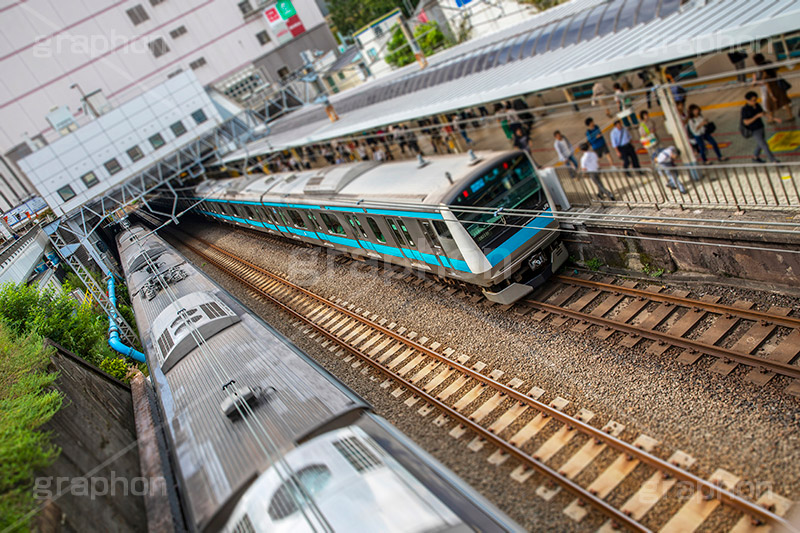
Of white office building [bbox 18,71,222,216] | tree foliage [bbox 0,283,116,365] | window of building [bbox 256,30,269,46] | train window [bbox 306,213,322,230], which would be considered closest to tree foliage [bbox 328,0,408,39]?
window of building [bbox 256,30,269,46]

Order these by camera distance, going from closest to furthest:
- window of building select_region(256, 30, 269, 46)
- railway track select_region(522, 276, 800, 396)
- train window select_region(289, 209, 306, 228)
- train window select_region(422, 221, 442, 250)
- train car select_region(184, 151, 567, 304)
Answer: railway track select_region(522, 276, 800, 396) → train car select_region(184, 151, 567, 304) → train window select_region(422, 221, 442, 250) → train window select_region(289, 209, 306, 228) → window of building select_region(256, 30, 269, 46)

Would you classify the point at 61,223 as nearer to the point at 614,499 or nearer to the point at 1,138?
the point at 1,138

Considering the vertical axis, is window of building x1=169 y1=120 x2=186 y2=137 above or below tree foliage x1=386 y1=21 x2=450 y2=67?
above

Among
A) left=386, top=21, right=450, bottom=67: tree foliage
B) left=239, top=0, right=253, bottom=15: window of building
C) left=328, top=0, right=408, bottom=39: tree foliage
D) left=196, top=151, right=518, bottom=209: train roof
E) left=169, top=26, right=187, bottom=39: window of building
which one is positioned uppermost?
left=169, top=26, right=187, bottom=39: window of building

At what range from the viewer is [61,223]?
24125 millimetres

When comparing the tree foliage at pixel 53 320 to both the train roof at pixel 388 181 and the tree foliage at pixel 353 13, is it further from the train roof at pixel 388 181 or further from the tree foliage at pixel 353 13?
the tree foliage at pixel 353 13

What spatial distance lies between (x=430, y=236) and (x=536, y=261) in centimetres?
218

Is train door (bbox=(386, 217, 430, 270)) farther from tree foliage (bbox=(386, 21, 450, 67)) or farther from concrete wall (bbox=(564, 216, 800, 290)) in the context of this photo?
tree foliage (bbox=(386, 21, 450, 67))

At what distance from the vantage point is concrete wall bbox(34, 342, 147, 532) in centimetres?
651

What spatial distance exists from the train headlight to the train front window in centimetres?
69

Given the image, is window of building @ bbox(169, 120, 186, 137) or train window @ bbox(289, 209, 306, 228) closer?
train window @ bbox(289, 209, 306, 228)

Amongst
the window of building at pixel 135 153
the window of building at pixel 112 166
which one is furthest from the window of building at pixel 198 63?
the window of building at pixel 112 166

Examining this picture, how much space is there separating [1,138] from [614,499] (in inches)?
1854

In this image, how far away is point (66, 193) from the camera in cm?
2534
